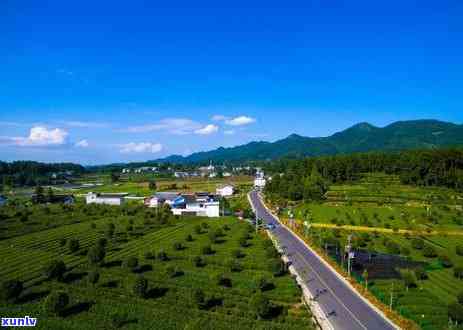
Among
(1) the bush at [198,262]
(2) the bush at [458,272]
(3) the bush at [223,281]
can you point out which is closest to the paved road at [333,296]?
(3) the bush at [223,281]

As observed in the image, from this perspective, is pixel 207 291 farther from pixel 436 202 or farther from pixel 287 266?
pixel 436 202

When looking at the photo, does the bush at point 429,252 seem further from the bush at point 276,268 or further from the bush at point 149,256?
the bush at point 149,256

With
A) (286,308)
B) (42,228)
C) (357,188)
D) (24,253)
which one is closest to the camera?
(286,308)

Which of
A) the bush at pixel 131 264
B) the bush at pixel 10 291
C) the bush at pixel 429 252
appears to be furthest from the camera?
the bush at pixel 429 252

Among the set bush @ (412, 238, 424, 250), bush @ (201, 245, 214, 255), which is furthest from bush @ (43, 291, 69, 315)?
bush @ (412, 238, 424, 250)

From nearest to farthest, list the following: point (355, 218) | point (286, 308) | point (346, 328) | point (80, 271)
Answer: point (346, 328)
point (286, 308)
point (80, 271)
point (355, 218)

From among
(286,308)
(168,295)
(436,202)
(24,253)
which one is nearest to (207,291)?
(168,295)

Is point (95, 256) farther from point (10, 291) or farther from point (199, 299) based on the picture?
point (199, 299)
